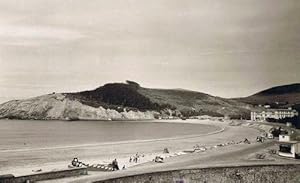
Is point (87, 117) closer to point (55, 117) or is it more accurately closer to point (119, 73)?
point (55, 117)

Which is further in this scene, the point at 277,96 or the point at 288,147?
the point at 288,147

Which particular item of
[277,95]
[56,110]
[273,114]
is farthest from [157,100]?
[273,114]

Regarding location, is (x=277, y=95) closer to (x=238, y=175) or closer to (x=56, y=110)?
(x=238, y=175)

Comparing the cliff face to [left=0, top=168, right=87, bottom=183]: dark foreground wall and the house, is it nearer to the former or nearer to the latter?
[left=0, top=168, right=87, bottom=183]: dark foreground wall

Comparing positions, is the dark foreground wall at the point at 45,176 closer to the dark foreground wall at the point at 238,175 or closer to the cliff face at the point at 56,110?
the cliff face at the point at 56,110

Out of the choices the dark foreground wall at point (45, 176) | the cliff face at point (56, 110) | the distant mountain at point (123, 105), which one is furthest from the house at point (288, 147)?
the dark foreground wall at point (45, 176)

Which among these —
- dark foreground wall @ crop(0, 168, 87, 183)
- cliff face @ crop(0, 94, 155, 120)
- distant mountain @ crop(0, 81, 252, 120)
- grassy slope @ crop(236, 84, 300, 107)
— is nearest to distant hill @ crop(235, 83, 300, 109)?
grassy slope @ crop(236, 84, 300, 107)

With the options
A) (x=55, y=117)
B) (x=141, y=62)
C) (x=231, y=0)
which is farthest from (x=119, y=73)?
(x=231, y=0)
